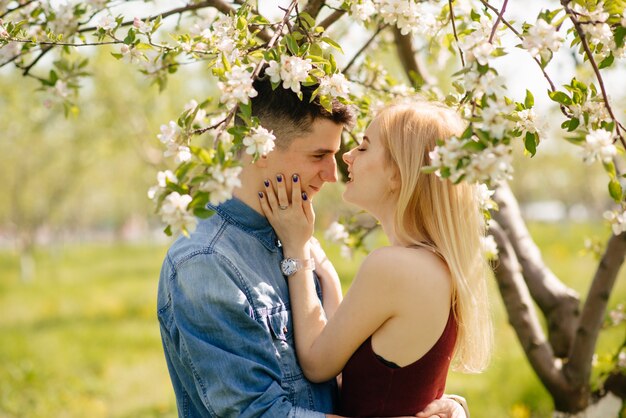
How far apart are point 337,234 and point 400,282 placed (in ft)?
4.19

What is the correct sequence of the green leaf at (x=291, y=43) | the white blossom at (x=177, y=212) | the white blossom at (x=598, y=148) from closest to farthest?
the white blossom at (x=177, y=212)
the white blossom at (x=598, y=148)
the green leaf at (x=291, y=43)

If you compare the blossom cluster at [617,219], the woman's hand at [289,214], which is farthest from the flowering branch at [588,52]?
the woman's hand at [289,214]

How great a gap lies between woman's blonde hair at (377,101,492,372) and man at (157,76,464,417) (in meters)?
0.28

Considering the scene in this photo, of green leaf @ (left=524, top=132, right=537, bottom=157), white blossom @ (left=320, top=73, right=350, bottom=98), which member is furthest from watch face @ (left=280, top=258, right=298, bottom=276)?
green leaf @ (left=524, top=132, right=537, bottom=157)

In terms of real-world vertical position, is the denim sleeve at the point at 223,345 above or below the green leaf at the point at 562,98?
below

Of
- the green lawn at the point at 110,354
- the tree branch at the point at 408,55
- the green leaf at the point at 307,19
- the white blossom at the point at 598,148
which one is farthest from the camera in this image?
the green lawn at the point at 110,354

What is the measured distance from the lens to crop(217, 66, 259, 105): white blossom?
1716 mm

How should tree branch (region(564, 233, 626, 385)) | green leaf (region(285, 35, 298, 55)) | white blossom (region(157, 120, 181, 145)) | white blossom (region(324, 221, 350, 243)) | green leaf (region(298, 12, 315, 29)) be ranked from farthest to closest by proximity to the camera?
tree branch (region(564, 233, 626, 385))
white blossom (region(324, 221, 350, 243))
green leaf (region(298, 12, 315, 29))
green leaf (region(285, 35, 298, 55))
white blossom (region(157, 120, 181, 145))

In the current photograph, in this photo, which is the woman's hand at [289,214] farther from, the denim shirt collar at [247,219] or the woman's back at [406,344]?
the woman's back at [406,344]

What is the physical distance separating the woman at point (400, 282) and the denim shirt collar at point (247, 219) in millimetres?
44

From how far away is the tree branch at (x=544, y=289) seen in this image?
3836 mm

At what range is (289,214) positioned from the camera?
91.9 inches

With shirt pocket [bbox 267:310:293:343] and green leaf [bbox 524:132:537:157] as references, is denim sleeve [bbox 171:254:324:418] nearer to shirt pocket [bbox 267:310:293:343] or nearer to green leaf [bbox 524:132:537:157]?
shirt pocket [bbox 267:310:293:343]

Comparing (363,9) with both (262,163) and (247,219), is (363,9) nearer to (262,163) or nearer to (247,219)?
(262,163)
